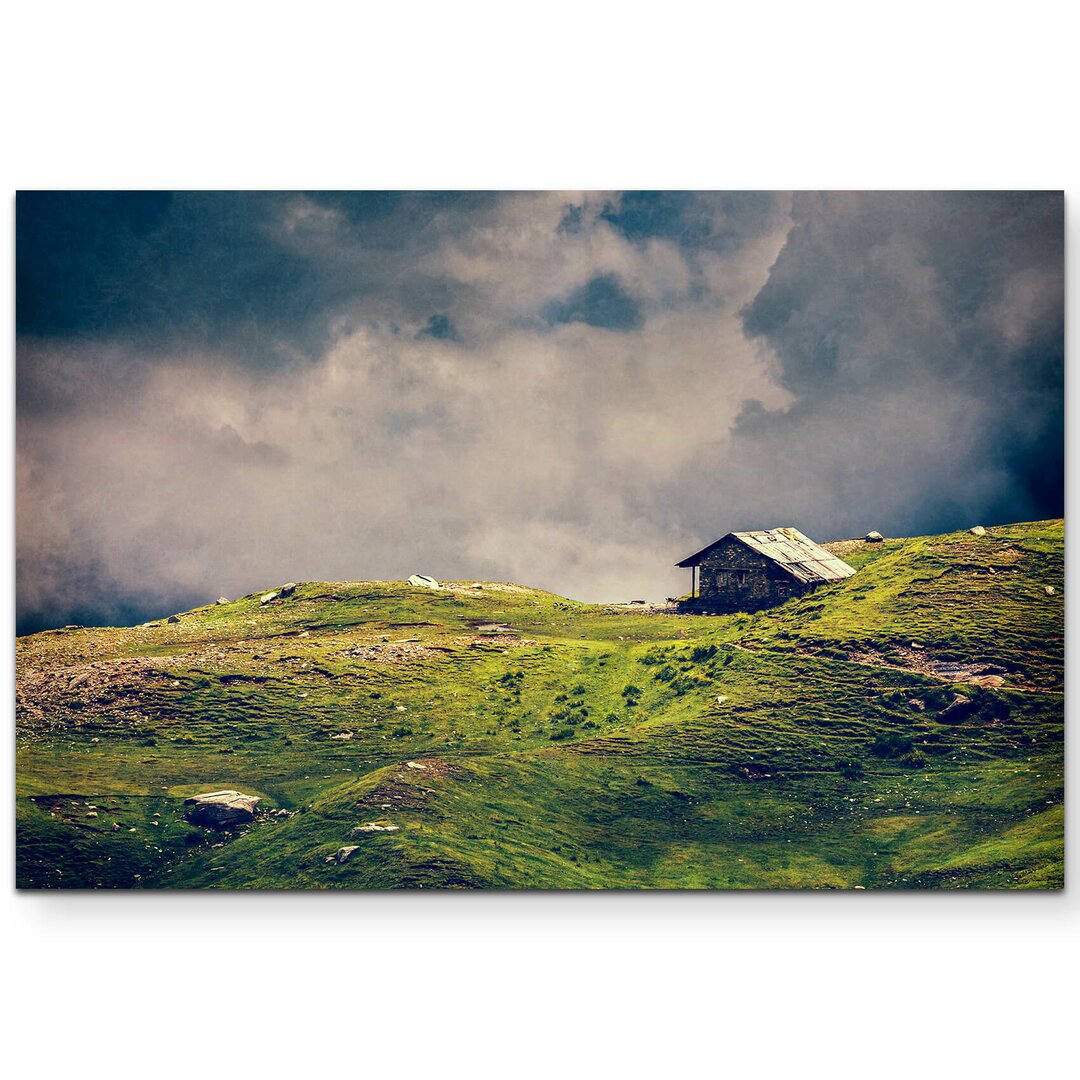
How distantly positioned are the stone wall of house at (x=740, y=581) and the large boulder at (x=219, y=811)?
402 centimetres

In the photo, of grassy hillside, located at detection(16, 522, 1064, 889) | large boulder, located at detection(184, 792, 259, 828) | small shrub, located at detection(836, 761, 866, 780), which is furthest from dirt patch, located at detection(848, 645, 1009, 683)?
large boulder, located at detection(184, 792, 259, 828)

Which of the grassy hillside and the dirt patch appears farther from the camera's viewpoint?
the dirt patch

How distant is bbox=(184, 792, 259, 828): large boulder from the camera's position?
24.6ft

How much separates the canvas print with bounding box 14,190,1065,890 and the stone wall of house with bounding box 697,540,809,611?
0.10 feet

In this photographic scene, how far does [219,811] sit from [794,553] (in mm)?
5007

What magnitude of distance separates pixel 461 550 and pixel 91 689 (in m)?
3.19

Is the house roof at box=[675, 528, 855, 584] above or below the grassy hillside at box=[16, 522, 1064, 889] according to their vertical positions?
above

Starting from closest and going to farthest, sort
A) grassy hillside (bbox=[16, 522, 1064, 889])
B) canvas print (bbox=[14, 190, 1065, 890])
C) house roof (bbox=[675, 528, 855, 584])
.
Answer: grassy hillside (bbox=[16, 522, 1064, 889])
canvas print (bbox=[14, 190, 1065, 890])
house roof (bbox=[675, 528, 855, 584])

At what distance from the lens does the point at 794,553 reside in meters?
7.99

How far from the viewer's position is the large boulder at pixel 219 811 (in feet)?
24.6

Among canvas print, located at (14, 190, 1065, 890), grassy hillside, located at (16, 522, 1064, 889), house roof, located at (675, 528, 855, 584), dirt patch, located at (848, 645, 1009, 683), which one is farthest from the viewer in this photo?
house roof, located at (675, 528, 855, 584)

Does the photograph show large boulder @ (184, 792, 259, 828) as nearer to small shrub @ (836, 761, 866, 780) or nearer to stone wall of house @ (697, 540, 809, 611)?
stone wall of house @ (697, 540, 809, 611)

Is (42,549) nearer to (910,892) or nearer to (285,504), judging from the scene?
(285,504)

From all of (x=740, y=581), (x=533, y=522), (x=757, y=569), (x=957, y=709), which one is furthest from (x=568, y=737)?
(x=957, y=709)
